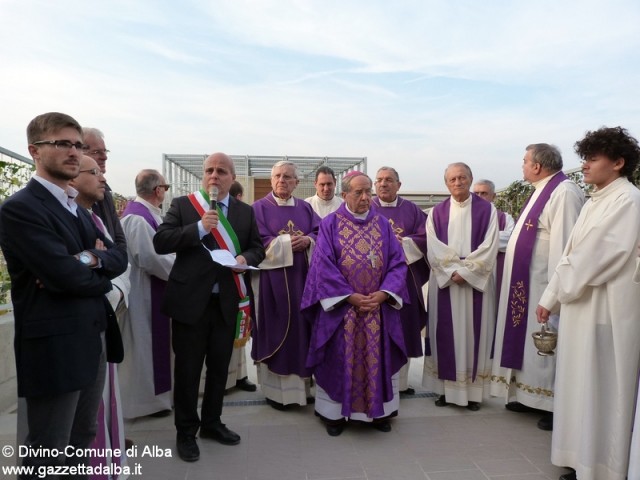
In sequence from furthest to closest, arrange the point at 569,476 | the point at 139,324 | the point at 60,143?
the point at 139,324 → the point at 569,476 → the point at 60,143

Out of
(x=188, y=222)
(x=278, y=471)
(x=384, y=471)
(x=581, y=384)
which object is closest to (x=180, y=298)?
(x=188, y=222)

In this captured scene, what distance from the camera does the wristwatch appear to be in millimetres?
2139

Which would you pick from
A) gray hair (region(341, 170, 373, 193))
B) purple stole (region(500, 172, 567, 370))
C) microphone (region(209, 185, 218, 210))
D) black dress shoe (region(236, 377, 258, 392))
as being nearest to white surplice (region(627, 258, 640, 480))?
purple stole (region(500, 172, 567, 370))

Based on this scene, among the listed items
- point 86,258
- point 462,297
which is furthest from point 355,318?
point 86,258

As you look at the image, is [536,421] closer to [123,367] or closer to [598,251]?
[598,251]

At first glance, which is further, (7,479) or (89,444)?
(7,479)

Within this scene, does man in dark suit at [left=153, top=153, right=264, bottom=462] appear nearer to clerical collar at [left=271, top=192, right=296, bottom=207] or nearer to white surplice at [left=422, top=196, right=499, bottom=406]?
clerical collar at [left=271, top=192, right=296, bottom=207]

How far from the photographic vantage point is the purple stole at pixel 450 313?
4430 mm

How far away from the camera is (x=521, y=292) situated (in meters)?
4.17

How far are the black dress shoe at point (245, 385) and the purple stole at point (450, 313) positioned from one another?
1.84 m

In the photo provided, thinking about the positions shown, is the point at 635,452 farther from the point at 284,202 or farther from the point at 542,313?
the point at 284,202

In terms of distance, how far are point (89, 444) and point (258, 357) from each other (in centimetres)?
209

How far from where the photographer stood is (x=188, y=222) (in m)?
3.45

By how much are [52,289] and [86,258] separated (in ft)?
0.70
